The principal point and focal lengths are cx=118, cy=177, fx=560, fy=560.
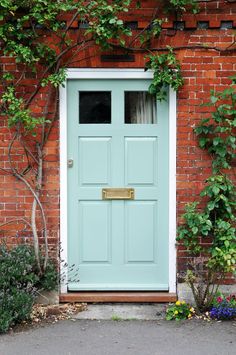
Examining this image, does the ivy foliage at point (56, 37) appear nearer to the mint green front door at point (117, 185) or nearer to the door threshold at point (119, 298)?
the mint green front door at point (117, 185)

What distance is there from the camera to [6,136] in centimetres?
606

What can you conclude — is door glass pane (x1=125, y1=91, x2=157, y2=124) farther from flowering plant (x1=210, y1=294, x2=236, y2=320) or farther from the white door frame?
flowering plant (x1=210, y1=294, x2=236, y2=320)

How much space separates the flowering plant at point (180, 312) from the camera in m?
5.69

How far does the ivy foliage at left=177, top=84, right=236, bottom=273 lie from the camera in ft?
18.9

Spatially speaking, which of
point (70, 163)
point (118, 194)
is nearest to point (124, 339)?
point (118, 194)

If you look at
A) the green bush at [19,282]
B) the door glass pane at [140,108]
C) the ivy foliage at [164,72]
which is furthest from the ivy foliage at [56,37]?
the green bush at [19,282]

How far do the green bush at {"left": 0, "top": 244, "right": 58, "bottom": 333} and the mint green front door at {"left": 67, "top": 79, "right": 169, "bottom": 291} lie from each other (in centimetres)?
42

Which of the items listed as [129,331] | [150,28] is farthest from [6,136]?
[129,331]

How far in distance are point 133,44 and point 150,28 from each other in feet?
0.81

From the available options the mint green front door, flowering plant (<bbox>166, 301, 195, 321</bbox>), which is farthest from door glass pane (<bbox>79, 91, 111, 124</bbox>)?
flowering plant (<bbox>166, 301, 195, 321</bbox>)

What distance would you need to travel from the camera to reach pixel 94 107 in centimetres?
616

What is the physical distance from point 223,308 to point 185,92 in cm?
229

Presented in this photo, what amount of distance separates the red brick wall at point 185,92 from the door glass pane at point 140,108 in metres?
0.31

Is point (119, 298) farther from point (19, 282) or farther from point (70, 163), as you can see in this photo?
point (70, 163)
